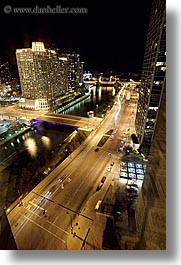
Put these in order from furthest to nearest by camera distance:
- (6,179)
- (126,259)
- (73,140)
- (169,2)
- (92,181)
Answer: (73,140) < (6,179) < (92,181) < (126,259) < (169,2)

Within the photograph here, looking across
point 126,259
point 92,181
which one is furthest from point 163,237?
point 92,181

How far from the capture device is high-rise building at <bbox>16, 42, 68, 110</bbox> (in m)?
18.3

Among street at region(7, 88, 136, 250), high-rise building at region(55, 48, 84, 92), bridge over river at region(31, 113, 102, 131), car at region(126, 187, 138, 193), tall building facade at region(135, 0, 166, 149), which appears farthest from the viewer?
high-rise building at region(55, 48, 84, 92)

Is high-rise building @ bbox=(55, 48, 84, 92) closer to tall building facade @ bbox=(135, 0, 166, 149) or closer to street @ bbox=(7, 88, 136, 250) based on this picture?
tall building facade @ bbox=(135, 0, 166, 149)

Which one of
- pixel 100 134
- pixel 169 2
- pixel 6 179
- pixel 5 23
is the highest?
pixel 5 23

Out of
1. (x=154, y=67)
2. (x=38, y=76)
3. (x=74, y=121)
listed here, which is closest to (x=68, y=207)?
(x=154, y=67)

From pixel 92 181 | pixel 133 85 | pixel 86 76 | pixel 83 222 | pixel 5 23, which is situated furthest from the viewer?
pixel 86 76

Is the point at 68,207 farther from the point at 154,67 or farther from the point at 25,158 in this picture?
the point at 154,67

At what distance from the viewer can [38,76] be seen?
61.7 feet

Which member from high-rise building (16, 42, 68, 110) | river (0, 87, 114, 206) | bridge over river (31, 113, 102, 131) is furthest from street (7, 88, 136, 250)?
high-rise building (16, 42, 68, 110)

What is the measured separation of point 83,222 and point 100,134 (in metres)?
7.90

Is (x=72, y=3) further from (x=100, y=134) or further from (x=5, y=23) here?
(x=100, y=134)

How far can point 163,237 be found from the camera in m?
1.86

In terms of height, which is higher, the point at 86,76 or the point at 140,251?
the point at 86,76
